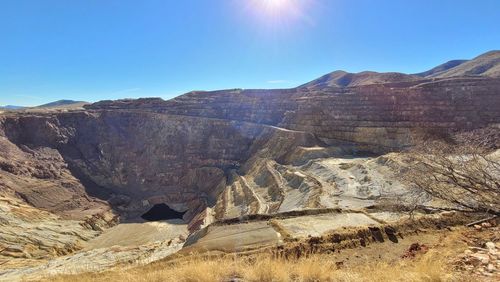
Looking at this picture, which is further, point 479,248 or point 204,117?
point 204,117

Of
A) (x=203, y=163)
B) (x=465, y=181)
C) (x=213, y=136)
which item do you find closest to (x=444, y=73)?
(x=213, y=136)

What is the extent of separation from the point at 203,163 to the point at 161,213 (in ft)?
33.4

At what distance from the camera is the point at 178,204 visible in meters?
50.2

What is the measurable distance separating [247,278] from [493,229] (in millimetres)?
8127

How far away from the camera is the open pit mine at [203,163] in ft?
90.0

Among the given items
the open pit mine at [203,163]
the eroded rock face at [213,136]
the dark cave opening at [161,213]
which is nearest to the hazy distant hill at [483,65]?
the open pit mine at [203,163]

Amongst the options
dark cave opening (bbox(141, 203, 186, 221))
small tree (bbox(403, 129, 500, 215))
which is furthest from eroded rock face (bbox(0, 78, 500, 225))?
small tree (bbox(403, 129, 500, 215))

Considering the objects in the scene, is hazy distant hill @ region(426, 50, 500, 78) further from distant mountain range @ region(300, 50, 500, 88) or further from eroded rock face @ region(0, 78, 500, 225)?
eroded rock face @ region(0, 78, 500, 225)

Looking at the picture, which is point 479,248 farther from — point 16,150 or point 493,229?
point 16,150

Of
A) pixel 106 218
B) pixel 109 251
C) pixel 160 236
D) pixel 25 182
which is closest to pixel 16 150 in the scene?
pixel 25 182

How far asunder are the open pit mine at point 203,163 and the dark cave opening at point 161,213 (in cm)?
24

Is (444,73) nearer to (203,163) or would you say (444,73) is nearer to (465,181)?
(203,163)

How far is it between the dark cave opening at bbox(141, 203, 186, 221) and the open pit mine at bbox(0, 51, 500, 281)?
0.24 metres

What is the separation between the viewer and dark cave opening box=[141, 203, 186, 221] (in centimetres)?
4681
